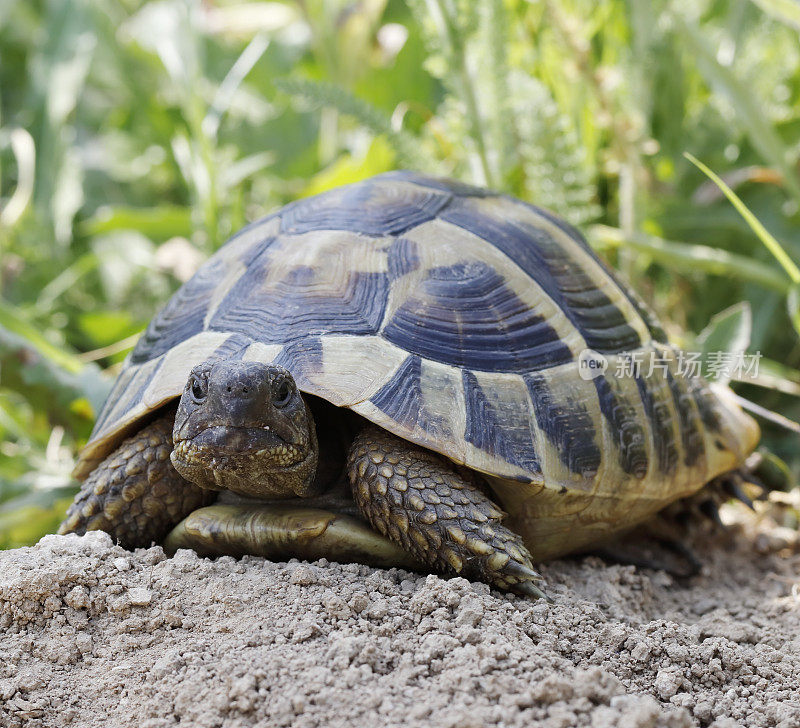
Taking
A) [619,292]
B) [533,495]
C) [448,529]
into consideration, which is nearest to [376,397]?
[448,529]

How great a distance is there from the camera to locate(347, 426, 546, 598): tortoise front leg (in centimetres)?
179

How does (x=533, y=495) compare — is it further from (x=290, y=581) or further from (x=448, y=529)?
→ (x=290, y=581)

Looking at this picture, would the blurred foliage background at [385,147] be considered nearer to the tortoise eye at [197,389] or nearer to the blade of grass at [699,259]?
the blade of grass at [699,259]

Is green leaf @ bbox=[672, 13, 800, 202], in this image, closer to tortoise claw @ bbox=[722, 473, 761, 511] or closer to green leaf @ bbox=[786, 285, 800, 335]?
green leaf @ bbox=[786, 285, 800, 335]

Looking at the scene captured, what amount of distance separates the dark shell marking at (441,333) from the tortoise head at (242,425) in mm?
100

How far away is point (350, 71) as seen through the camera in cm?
463

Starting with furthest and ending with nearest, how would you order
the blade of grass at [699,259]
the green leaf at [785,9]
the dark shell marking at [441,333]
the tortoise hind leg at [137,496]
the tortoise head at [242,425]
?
the blade of grass at [699,259] → the green leaf at [785,9] → the tortoise hind leg at [137,496] → the dark shell marking at [441,333] → the tortoise head at [242,425]

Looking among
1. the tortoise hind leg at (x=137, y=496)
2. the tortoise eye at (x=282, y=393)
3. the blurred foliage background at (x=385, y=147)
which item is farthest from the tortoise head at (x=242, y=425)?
the blurred foliage background at (x=385, y=147)

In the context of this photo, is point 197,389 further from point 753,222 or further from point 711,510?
point 711,510

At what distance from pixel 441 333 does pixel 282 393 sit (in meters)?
0.42

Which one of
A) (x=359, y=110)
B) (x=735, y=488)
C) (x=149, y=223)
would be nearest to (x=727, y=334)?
(x=735, y=488)

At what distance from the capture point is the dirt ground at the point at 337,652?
4.45 feet

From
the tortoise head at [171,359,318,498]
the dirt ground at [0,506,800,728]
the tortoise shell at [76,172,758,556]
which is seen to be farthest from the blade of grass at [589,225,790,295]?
the tortoise head at [171,359,318,498]

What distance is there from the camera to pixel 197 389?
1781 millimetres
